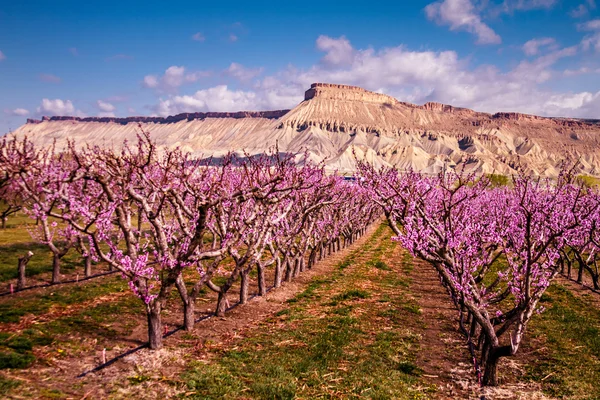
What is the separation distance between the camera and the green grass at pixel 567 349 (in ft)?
36.3

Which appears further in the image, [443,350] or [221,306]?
[221,306]

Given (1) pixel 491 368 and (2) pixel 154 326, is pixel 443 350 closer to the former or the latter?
(1) pixel 491 368

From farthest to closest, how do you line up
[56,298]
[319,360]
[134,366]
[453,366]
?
[56,298]
[453,366]
[319,360]
[134,366]

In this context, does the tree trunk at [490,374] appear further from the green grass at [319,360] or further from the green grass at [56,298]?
the green grass at [56,298]

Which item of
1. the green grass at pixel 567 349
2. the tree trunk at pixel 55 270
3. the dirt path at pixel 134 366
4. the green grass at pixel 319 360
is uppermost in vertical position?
the tree trunk at pixel 55 270

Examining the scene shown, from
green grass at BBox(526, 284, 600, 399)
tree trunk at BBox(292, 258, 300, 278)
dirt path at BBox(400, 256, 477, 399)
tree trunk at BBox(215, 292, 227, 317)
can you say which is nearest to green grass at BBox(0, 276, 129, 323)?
tree trunk at BBox(215, 292, 227, 317)

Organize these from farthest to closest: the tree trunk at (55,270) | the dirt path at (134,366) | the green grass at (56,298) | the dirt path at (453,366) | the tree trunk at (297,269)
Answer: the tree trunk at (297,269)
the tree trunk at (55,270)
the green grass at (56,298)
the dirt path at (453,366)
the dirt path at (134,366)

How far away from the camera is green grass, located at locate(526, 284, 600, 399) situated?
1106 centimetres

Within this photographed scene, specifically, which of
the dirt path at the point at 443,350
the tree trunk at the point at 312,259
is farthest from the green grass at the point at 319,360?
the tree trunk at the point at 312,259

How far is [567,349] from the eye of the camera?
13961 mm

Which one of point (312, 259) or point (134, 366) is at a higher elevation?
point (134, 366)

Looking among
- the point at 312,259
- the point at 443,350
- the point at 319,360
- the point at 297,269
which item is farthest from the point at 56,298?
the point at 312,259

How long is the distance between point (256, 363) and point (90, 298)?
9.77 m

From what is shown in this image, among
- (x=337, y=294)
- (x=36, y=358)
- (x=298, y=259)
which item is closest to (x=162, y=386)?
(x=36, y=358)
